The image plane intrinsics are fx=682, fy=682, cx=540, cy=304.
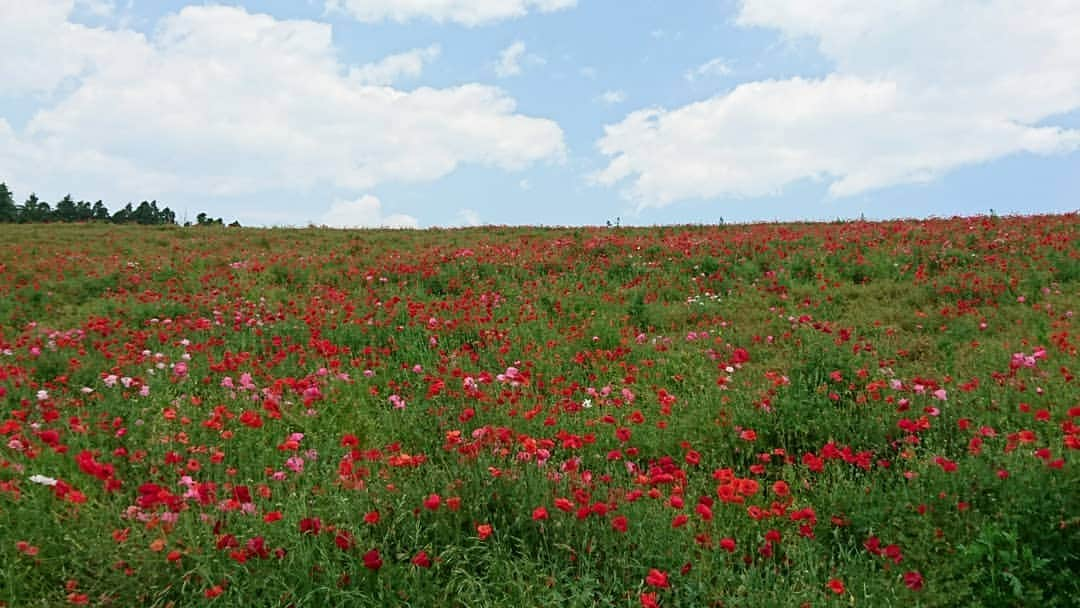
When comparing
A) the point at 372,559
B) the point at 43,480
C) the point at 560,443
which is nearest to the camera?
the point at 372,559

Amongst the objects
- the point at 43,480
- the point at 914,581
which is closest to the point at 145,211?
the point at 43,480

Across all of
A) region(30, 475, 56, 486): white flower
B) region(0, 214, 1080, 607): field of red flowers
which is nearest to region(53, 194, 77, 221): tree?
region(0, 214, 1080, 607): field of red flowers

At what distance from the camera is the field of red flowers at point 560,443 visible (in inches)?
123

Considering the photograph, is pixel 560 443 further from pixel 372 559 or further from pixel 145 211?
pixel 145 211

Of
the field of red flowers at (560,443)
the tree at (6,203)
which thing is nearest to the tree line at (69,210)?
the tree at (6,203)

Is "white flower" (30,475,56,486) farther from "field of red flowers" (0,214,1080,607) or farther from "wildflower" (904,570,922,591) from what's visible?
"wildflower" (904,570,922,591)

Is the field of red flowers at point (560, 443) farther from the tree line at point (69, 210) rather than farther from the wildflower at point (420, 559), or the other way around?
the tree line at point (69, 210)

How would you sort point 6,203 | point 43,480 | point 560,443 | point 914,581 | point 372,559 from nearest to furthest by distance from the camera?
point 372,559
point 914,581
point 43,480
point 560,443
point 6,203

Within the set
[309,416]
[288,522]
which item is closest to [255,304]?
[309,416]

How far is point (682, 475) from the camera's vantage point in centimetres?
409

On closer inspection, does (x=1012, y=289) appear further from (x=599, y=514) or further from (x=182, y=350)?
(x=182, y=350)

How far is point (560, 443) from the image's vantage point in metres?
4.81

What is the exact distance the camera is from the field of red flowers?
312 centimetres

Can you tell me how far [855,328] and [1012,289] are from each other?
284cm
